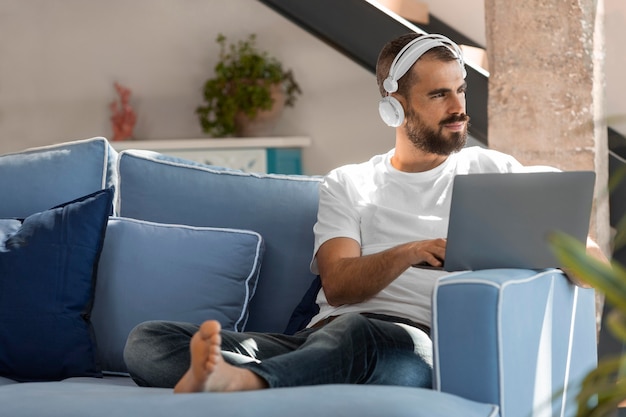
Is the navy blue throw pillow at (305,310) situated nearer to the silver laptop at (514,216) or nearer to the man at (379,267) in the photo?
the man at (379,267)

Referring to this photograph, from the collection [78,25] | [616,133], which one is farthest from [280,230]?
[78,25]

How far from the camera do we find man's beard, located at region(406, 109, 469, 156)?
8.20ft

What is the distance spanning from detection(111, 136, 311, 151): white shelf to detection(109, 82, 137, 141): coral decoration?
19 cm

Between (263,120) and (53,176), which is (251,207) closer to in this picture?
(53,176)

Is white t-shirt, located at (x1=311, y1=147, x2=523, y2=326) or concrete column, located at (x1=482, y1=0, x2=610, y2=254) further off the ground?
concrete column, located at (x1=482, y1=0, x2=610, y2=254)

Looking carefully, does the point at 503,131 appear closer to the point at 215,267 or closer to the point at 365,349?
the point at 215,267

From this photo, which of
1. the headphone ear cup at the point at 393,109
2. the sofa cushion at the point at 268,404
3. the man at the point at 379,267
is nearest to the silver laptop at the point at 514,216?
the man at the point at 379,267

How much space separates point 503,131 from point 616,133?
92 cm

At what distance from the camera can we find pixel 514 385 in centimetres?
175

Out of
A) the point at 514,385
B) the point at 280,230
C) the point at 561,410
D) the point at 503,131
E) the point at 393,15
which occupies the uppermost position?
the point at 393,15

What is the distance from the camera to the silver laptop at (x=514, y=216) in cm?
187

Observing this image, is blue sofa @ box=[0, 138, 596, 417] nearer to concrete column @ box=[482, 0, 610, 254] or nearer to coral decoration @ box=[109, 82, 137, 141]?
concrete column @ box=[482, 0, 610, 254]

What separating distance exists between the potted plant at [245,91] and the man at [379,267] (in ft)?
8.46

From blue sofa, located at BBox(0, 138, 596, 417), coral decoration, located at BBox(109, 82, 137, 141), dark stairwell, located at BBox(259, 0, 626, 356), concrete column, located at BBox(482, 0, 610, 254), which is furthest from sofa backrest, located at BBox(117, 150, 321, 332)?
coral decoration, located at BBox(109, 82, 137, 141)
